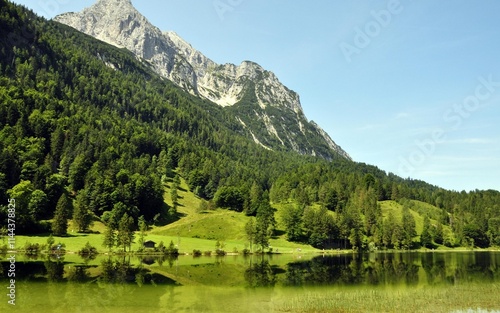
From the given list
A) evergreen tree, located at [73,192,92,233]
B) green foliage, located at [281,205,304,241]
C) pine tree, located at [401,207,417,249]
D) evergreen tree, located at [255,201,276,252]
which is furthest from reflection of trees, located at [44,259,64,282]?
pine tree, located at [401,207,417,249]

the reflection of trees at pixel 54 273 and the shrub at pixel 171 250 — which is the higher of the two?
the reflection of trees at pixel 54 273

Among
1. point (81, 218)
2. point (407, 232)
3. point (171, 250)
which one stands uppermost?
point (81, 218)

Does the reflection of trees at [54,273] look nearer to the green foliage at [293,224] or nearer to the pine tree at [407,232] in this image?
the green foliage at [293,224]

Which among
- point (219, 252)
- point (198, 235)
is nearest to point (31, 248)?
point (219, 252)

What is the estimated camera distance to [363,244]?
175m

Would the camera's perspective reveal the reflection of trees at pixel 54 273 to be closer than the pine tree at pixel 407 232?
Yes

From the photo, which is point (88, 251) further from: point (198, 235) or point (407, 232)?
point (407, 232)

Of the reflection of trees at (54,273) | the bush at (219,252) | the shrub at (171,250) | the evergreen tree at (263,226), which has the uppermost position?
the evergreen tree at (263,226)

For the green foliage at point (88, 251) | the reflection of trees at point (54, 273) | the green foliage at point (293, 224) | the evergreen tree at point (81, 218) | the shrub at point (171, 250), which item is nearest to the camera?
the reflection of trees at point (54, 273)

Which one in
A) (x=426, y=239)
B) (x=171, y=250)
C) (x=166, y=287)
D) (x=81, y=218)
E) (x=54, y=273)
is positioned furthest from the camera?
(x=426, y=239)

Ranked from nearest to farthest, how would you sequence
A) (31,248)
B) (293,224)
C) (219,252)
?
1. (31,248)
2. (219,252)
3. (293,224)

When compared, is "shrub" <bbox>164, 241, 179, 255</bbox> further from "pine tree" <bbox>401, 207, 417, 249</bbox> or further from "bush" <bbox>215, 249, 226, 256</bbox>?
"pine tree" <bbox>401, 207, 417, 249</bbox>

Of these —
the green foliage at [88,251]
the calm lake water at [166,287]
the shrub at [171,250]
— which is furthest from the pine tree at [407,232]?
the green foliage at [88,251]

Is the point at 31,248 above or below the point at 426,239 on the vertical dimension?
below
